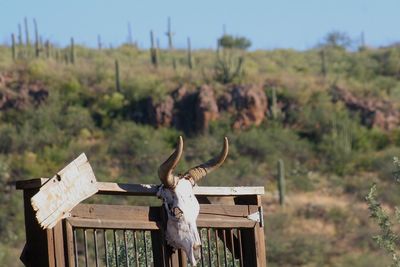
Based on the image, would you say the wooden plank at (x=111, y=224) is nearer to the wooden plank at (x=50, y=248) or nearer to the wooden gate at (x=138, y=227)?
the wooden gate at (x=138, y=227)

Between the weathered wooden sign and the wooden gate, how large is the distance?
0.21 feet

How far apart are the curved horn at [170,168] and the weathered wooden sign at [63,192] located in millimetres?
463

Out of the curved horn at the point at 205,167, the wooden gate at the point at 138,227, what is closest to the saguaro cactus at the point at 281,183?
the wooden gate at the point at 138,227

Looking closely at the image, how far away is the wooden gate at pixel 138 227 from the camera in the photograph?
24.6 feet

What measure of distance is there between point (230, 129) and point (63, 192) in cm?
4173

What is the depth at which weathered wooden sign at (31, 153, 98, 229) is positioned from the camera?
7.30 meters

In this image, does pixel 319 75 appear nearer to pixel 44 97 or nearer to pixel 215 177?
pixel 44 97

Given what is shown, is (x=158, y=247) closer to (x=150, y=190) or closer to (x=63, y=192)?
(x=150, y=190)

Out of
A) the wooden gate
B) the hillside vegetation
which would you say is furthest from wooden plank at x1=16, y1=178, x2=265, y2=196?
the hillside vegetation

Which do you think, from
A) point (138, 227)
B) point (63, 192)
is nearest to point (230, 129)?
point (138, 227)

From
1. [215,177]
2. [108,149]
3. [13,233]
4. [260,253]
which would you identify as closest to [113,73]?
[108,149]

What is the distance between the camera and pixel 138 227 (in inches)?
318

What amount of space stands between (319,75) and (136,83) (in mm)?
9819

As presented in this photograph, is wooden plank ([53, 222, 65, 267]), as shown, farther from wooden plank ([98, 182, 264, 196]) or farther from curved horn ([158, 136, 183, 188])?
curved horn ([158, 136, 183, 188])
